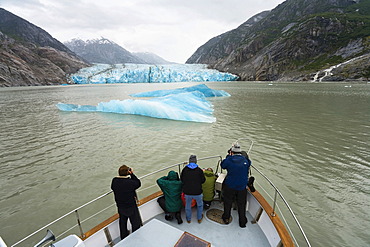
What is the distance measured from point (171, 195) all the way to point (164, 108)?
14946 millimetres

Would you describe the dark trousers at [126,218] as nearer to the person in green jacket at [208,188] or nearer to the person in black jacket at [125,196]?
the person in black jacket at [125,196]

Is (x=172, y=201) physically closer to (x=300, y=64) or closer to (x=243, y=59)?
(x=300, y=64)

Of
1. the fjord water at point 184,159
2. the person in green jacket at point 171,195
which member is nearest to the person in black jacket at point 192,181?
the person in green jacket at point 171,195

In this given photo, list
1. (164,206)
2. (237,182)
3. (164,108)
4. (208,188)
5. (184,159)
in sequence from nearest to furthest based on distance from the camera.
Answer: (237,182), (164,206), (208,188), (184,159), (164,108)

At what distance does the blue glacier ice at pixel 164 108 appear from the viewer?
18.4 m

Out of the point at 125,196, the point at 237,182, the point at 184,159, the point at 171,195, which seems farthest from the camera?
the point at 184,159

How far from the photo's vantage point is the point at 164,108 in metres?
19.0

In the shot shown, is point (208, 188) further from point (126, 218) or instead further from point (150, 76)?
point (150, 76)

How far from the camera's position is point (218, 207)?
16.9 ft

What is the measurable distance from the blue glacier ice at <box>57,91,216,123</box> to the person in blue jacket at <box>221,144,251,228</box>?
13059 mm

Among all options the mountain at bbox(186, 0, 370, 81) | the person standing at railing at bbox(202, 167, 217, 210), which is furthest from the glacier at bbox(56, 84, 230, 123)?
the mountain at bbox(186, 0, 370, 81)

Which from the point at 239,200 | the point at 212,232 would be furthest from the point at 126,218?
the point at 239,200

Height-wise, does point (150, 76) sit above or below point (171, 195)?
above

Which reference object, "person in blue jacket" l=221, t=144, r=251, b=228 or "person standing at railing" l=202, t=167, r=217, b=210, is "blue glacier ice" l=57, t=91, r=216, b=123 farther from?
"person in blue jacket" l=221, t=144, r=251, b=228
